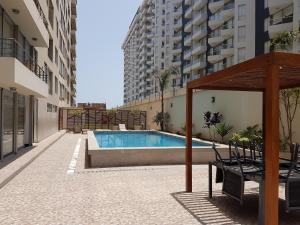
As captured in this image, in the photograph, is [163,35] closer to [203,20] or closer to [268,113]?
[203,20]

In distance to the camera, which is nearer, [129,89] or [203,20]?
[203,20]

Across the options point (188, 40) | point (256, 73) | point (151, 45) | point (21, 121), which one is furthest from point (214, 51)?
point (151, 45)

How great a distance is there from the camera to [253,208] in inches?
301

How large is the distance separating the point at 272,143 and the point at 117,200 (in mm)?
4103

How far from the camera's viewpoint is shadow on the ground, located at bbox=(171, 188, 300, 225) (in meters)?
6.75

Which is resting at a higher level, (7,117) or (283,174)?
(7,117)

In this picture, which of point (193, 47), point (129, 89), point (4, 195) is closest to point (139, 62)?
point (129, 89)

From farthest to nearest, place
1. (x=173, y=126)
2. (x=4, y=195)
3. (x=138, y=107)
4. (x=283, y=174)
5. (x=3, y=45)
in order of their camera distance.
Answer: (x=138, y=107), (x=173, y=126), (x=3, y=45), (x=4, y=195), (x=283, y=174)

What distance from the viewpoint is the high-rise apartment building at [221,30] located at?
3566 centimetres

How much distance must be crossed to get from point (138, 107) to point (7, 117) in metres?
39.8

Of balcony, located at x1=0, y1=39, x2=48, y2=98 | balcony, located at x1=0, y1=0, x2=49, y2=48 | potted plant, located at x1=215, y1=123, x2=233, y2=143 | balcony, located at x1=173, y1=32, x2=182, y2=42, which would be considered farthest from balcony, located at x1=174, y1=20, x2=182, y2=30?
balcony, located at x1=0, y1=39, x2=48, y2=98

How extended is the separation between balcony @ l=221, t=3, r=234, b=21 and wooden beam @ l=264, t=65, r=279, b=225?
141ft

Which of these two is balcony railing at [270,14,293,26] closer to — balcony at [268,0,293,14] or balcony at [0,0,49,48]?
balcony at [268,0,293,14]

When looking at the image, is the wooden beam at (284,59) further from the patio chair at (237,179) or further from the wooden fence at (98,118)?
the wooden fence at (98,118)
